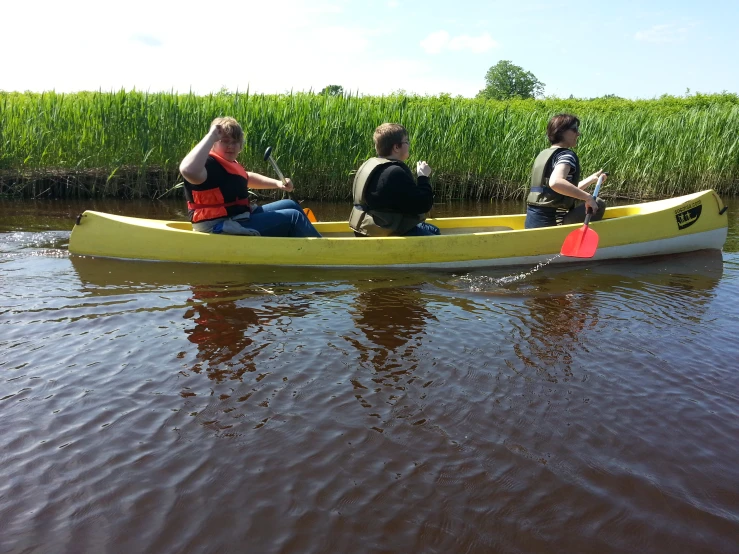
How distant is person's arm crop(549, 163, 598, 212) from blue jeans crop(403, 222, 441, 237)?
1116 mm

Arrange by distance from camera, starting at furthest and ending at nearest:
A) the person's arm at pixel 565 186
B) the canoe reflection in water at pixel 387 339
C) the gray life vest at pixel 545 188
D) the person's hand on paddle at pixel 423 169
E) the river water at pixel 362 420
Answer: the gray life vest at pixel 545 188
the person's arm at pixel 565 186
the person's hand on paddle at pixel 423 169
the canoe reflection in water at pixel 387 339
the river water at pixel 362 420

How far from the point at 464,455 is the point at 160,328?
2.13m

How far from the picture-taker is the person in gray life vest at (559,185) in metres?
5.50

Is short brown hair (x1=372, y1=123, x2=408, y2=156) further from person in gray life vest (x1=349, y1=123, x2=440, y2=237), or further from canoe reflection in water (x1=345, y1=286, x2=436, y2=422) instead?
canoe reflection in water (x1=345, y1=286, x2=436, y2=422)

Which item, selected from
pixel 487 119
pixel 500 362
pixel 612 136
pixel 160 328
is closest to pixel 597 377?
pixel 500 362

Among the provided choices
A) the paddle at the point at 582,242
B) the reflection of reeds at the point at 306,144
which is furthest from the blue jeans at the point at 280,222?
the reflection of reeds at the point at 306,144

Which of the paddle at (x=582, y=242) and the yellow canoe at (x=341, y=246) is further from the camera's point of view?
the paddle at (x=582, y=242)

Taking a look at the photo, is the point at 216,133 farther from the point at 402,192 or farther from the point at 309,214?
the point at 309,214

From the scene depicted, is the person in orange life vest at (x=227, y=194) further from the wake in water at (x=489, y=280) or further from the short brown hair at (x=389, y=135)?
the wake in water at (x=489, y=280)

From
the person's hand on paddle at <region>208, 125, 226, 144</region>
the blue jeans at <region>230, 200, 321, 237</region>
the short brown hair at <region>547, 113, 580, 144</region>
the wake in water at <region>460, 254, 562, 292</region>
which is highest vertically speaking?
the short brown hair at <region>547, 113, 580, 144</region>

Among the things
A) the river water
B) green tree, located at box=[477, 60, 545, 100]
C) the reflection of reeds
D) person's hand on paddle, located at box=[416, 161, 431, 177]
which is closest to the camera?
the river water

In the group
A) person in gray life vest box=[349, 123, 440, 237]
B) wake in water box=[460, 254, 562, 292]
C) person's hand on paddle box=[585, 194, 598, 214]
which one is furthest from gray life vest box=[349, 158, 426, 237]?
person's hand on paddle box=[585, 194, 598, 214]

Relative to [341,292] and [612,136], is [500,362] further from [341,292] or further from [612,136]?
[612,136]

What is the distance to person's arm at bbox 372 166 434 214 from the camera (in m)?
5.18
